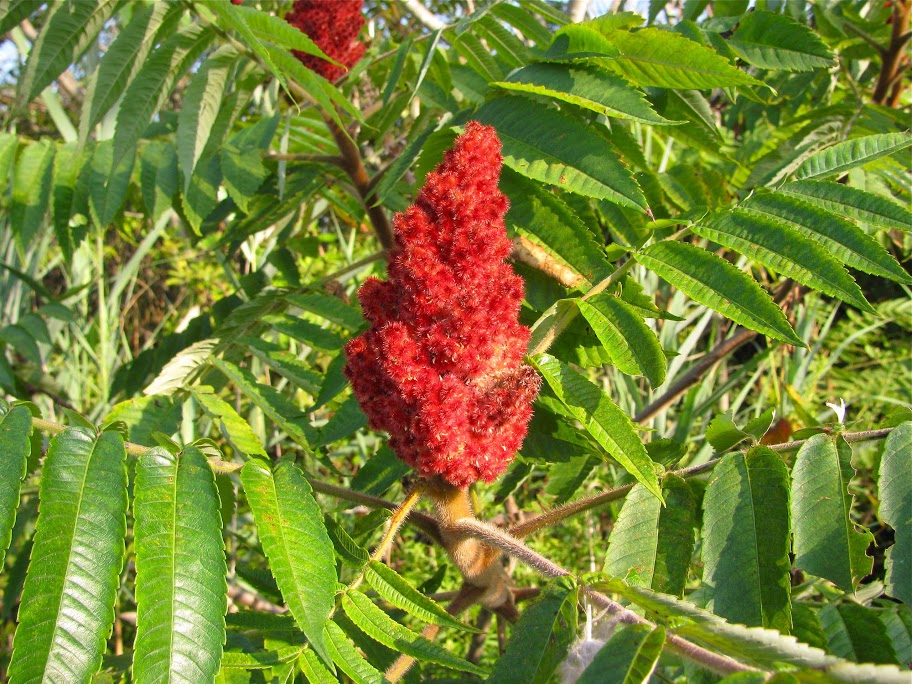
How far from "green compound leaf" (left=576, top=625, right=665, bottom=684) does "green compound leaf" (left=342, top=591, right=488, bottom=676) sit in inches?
10.6

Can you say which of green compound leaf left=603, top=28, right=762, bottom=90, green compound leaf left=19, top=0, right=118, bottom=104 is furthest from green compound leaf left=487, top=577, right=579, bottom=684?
green compound leaf left=19, top=0, right=118, bottom=104

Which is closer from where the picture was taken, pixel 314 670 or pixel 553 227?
pixel 314 670

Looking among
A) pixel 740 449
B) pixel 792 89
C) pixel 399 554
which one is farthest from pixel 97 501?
pixel 399 554

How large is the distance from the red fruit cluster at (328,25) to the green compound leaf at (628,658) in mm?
1909

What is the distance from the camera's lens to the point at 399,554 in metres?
3.52

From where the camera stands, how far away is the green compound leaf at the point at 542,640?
0.98 meters

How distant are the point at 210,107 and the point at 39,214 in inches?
25.2

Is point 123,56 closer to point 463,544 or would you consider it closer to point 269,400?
point 269,400

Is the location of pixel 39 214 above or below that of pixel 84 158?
below

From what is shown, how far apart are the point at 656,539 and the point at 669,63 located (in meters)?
0.77

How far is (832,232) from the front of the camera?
3.76 feet

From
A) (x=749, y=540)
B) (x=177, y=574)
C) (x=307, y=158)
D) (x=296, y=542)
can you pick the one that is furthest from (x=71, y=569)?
(x=307, y=158)

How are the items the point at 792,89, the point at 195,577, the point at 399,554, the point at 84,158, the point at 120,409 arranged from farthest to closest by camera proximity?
the point at 399,554 → the point at 792,89 → the point at 84,158 → the point at 120,409 → the point at 195,577

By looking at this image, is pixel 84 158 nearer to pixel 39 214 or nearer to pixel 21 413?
pixel 39 214
